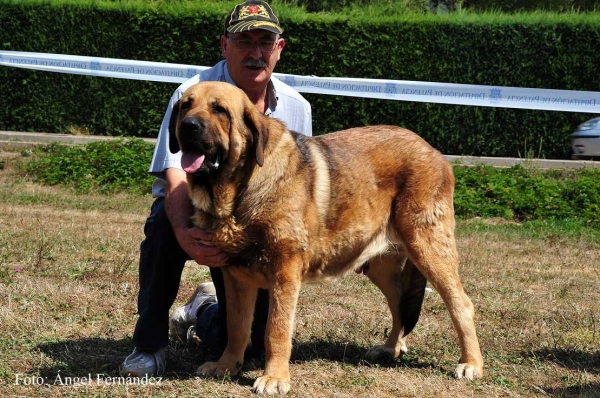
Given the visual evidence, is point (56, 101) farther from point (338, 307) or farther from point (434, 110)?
point (338, 307)

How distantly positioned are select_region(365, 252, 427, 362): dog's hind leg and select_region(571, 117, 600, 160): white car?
954cm

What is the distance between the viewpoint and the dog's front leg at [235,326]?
4.46 m

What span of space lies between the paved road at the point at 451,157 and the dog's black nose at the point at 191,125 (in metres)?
9.08

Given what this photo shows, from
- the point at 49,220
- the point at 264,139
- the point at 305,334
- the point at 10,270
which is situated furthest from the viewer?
the point at 49,220

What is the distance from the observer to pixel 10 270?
251 inches

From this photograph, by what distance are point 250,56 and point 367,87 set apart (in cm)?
877

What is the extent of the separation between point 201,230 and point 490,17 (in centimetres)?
1154

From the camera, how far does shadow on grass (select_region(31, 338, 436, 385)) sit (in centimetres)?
440

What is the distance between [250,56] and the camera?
482 centimetres

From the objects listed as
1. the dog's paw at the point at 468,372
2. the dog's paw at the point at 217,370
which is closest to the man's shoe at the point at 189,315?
the dog's paw at the point at 217,370

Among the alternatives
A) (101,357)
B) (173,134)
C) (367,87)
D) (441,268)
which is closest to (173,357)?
(101,357)

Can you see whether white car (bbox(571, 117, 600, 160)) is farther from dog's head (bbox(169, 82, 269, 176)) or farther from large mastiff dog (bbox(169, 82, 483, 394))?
dog's head (bbox(169, 82, 269, 176))

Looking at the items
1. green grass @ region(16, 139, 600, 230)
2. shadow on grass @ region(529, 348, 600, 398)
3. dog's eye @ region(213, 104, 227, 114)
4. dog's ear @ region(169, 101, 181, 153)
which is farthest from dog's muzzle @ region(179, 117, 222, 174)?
green grass @ region(16, 139, 600, 230)

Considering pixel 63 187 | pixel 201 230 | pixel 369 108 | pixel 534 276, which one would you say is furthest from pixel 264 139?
pixel 369 108
